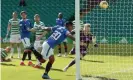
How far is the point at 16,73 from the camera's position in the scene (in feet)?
38.3

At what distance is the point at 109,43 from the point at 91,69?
557cm

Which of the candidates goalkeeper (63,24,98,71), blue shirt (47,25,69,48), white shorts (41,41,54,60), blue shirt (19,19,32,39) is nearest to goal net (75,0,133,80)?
goalkeeper (63,24,98,71)

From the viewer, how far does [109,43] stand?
59.5 feet

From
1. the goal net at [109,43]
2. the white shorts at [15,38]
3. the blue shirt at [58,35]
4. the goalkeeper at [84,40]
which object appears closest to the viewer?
the blue shirt at [58,35]

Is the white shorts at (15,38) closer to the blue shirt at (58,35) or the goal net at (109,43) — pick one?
the goal net at (109,43)

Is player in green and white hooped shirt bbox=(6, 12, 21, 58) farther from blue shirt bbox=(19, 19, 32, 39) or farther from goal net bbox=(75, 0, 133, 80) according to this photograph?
goal net bbox=(75, 0, 133, 80)

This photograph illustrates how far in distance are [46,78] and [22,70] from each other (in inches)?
72.8

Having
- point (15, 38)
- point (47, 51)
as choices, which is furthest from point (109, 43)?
point (47, 51)

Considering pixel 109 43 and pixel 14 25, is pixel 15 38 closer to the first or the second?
pixel 14 25

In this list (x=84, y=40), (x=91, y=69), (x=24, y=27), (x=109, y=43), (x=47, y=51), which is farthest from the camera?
(x=109, y=43)

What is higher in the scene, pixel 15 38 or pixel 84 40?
pixel 84 40

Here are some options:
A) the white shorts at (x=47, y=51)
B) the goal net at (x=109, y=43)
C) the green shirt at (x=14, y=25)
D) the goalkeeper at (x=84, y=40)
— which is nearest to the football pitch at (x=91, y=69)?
the goal net at (x=109, y=43)

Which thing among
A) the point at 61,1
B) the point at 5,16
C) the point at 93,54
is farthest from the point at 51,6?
the point at 93,54

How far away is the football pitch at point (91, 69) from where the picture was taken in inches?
435
